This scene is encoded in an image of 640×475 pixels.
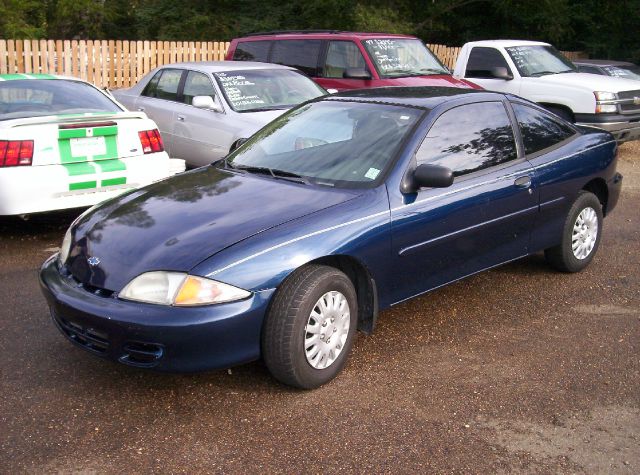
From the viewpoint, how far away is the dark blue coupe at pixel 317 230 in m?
3.80

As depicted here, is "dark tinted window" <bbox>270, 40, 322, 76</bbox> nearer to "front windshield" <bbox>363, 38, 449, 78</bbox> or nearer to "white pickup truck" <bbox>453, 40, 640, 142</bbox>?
"front windshield" <bbox>363, 38, 449, 78</bbox>

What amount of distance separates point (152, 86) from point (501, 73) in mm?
5611

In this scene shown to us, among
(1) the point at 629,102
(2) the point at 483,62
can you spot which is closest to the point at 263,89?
(2) the point at 483,62

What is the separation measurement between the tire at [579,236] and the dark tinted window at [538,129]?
51cm

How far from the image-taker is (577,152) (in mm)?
6043

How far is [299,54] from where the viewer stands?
1169 cm

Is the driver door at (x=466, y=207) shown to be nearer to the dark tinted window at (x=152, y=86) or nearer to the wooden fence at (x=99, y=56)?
the dark tinted window at (x=152, y=86)

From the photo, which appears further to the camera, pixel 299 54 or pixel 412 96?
pixel 299 54

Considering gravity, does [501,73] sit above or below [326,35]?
below

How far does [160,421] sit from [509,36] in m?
24.1

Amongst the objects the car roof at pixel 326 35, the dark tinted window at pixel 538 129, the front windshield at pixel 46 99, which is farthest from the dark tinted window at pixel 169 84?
the dark tinted window at pixel 538 129

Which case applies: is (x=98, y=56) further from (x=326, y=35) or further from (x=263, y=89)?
(x=263, y=89)

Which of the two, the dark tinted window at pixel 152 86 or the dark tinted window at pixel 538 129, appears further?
the dark tinted window at pixel 152 86

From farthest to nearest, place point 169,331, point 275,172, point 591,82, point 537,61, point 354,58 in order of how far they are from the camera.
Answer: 1. point 537,61
2. point 591,82
3. point 354,58
4. point 275,172
5. point 169,331
